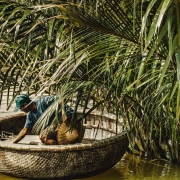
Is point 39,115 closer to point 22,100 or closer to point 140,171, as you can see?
point 22,100

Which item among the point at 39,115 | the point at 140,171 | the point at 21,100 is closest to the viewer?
the point at 21,100

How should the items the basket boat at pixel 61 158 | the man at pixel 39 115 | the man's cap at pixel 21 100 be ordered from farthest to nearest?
1. the man at pixel 39 115
2. the man's cap at pixel 21 100
3. the basket boat at pixel 61 158

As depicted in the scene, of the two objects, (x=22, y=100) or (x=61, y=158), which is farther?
(x=22, y=100)

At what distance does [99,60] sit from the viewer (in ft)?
14.6

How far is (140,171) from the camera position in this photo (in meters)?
5.21

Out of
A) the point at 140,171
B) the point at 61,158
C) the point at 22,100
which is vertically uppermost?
the point at 22,100

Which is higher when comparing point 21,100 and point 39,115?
point 21,100

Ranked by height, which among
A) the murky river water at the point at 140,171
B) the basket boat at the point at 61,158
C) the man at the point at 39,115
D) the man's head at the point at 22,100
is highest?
the man's head at the point at 22,100

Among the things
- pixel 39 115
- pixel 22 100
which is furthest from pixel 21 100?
pixel 39 115

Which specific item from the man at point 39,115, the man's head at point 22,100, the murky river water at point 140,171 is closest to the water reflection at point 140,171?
the murky river water at point 140,171

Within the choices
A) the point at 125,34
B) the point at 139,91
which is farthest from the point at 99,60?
the point at 125,34

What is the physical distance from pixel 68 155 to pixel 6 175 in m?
0.83

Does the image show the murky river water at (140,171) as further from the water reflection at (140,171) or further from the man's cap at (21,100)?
the man's cap at (21,100)

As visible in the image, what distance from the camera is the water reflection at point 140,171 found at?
5031 mm
